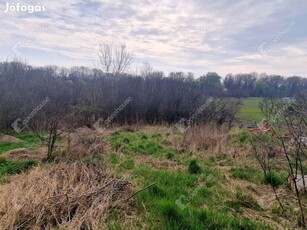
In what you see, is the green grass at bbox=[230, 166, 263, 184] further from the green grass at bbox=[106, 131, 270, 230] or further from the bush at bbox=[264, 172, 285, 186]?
the bush at bbox=[264, 172, 285, 186]

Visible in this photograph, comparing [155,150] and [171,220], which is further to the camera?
[155,150]

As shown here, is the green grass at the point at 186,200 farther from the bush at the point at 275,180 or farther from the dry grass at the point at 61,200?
the bush at the point at 275,180

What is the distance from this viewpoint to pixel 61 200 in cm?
359

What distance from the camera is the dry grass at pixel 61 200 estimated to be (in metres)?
3.19

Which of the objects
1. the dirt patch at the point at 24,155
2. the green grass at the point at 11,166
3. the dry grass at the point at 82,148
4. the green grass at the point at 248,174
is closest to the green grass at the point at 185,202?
the green grass at the point at 248,174

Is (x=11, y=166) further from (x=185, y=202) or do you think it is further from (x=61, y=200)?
(x=185, y=202)

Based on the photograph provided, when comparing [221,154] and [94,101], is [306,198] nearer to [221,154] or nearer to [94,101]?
[221,154]

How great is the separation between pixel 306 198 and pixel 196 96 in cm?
1949

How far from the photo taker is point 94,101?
23031mm

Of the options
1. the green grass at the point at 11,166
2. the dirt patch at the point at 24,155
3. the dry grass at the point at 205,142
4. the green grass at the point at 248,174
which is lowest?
the dirt patch at the point at 24,155

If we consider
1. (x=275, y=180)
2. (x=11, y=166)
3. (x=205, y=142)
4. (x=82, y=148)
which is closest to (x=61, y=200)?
(x=11, y=166)

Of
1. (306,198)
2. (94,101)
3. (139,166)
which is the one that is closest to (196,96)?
(94,101)

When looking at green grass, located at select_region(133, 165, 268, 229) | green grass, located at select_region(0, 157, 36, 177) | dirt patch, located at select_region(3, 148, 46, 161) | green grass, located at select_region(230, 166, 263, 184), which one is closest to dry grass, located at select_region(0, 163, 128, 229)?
green grass, located at select_region(133, 165, 268, 229)

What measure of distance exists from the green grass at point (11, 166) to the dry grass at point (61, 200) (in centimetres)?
167
